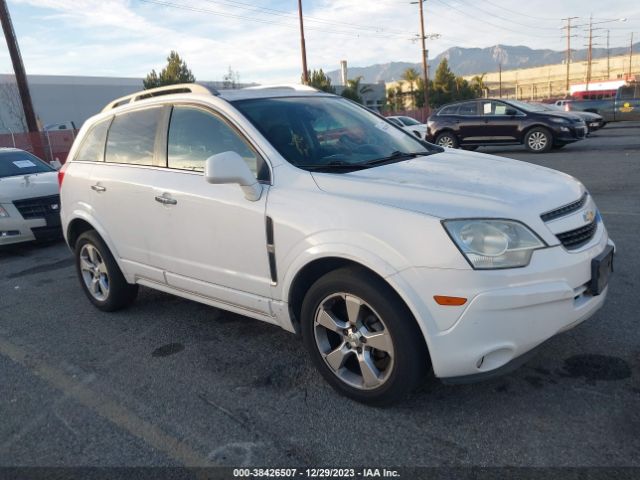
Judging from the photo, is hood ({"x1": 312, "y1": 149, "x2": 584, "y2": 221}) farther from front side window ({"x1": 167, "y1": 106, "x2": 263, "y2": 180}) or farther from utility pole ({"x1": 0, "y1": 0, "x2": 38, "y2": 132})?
utility pole ({"x1": 0, "y1": 0, "x2": 38, "y2": 132})

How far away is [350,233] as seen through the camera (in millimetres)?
2670

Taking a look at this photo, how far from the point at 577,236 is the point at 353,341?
50.1 inches

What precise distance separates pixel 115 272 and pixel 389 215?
2.74 meters

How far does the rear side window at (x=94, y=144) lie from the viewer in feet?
14.8

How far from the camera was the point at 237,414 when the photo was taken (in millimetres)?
2873

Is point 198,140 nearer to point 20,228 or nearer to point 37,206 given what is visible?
point 20,228

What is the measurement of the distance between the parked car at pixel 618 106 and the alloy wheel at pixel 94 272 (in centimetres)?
2339

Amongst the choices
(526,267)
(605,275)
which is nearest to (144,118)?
(526,267)

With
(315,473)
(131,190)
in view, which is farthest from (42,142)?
(315,473)

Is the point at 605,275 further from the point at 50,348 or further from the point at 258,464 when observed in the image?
the point at 50,348

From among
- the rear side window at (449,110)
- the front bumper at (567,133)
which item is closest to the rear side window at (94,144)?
the front bumper at (567,133)

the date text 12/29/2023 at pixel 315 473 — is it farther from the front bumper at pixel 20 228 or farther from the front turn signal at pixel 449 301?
the front bumper at pixel 20 228

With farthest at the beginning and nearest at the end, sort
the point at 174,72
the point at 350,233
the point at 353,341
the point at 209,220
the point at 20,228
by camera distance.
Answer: the point at 174,72 → the point at 20,228 → the point at 209,220 → the point at 353,341 → the point at 350,233

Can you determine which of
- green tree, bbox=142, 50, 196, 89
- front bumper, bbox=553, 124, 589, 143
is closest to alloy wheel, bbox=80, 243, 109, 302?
front bumper, bbox=553, 124, 589, 143
